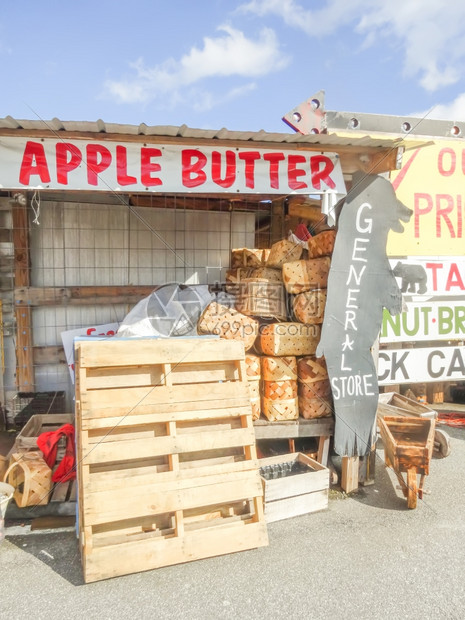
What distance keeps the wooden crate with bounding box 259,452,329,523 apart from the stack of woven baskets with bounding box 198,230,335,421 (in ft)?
2.27

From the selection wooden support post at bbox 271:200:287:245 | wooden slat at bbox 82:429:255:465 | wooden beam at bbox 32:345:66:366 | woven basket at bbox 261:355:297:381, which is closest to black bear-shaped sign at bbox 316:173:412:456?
woven basket at bbox 261:355:297:381

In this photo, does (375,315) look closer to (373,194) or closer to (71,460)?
(373,194)

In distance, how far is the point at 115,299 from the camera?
6266mm

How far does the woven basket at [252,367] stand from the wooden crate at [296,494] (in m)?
1.03

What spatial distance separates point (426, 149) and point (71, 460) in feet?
21.0

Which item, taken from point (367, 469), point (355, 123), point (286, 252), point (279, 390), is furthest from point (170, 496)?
point (355, 123)

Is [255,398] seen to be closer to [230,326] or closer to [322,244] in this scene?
[230,326]

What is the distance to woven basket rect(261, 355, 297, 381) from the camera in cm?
465

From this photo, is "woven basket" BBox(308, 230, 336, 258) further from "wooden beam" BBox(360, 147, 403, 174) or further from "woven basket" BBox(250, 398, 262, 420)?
"woven basket" BBox(250, 398, 262, 420)

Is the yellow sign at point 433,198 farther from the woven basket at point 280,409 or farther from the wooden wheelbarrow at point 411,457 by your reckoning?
the woven basket at point 280,409

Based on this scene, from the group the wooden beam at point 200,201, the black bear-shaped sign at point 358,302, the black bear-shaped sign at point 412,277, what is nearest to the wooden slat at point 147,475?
the black bear-shaped sign at point 358,302

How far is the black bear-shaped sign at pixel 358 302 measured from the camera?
460cm

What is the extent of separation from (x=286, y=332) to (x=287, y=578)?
7.47 feet

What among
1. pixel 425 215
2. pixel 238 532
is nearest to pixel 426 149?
pixel 425 215
